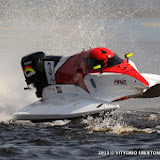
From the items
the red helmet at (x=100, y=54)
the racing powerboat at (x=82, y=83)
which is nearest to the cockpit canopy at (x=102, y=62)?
the racing powerboat at (x=82, y=83)

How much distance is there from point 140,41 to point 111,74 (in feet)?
75.9

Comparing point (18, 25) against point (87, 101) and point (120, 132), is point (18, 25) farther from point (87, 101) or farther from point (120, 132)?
point (120, 132)

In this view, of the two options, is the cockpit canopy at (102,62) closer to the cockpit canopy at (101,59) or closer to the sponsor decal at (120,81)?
the cockpit canopy at (101,59)

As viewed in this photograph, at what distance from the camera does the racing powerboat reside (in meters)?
14.8

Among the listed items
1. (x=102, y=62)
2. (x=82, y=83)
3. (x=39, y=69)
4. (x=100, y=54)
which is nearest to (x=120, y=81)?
(x=102, y=62)

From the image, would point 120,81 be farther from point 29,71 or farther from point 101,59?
point 29,71

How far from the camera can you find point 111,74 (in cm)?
1492

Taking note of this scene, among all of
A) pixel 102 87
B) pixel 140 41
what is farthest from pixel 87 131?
pixel 140 41

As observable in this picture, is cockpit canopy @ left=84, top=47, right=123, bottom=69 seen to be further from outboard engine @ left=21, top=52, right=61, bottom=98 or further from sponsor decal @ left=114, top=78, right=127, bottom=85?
outboard engine @ left=21, top=52, right=61, bottom=98

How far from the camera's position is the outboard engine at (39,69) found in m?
16.1

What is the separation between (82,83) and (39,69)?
191cm

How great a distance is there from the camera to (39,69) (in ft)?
53.6

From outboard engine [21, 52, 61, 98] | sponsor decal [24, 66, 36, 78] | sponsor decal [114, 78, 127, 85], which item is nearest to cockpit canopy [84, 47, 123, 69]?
sponsor decal [114, 78, 127, 85]

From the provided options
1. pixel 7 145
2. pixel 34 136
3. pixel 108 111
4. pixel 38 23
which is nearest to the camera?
pixel 7 145
